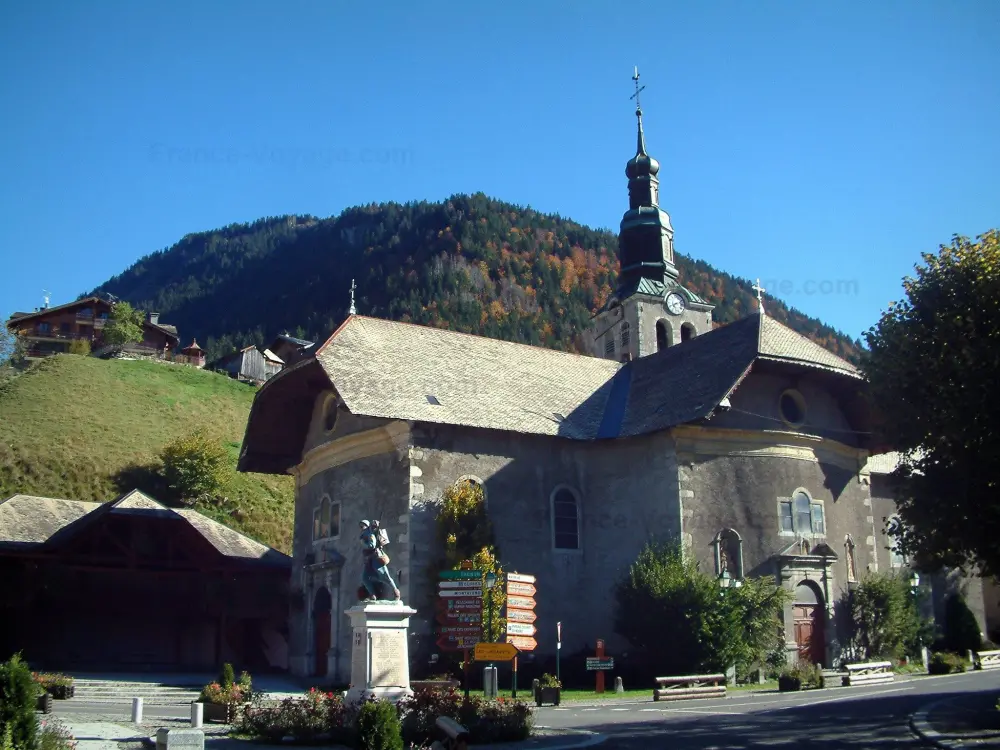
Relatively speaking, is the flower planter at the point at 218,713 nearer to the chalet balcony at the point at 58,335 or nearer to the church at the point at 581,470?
the church at the point at 581,470

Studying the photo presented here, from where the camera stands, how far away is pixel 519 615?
79.6 feet

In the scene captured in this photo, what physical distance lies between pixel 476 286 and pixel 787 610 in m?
117

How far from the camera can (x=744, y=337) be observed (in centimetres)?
3384

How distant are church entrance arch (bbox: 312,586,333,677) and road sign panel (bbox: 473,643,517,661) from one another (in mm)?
11564

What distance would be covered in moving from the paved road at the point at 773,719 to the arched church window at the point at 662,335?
22231 mm

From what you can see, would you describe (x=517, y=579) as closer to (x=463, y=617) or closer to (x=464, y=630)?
(x=463, y=617)

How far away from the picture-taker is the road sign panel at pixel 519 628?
23.9 m

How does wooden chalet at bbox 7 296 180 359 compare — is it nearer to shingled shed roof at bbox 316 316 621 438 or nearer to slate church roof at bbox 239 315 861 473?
slate church roof at bbox 239 315 861 473

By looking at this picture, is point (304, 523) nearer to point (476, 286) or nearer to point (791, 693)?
point (791, 693)

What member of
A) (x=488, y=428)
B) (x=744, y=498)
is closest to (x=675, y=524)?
(x=744, y=498)

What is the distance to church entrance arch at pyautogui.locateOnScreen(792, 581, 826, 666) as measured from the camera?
31828 mm

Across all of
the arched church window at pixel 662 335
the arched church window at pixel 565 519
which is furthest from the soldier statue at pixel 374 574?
the arched church window at pixel 662 335

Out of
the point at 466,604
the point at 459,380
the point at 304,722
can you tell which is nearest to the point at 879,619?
the point at 459,380

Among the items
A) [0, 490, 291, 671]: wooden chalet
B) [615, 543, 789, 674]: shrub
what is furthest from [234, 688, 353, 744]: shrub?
[0, 490, 291, 671]: wooden chalet
